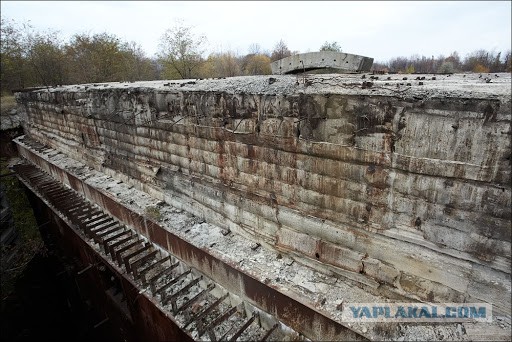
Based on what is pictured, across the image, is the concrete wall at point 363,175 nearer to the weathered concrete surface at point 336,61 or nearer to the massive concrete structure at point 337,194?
the massive concrete structure at point 337,194

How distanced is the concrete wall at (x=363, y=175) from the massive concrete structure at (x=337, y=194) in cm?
1

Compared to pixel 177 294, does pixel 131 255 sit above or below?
above

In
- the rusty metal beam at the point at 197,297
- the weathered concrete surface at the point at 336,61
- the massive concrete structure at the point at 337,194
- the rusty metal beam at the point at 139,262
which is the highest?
the weathered concrete surface at the point at 336,61

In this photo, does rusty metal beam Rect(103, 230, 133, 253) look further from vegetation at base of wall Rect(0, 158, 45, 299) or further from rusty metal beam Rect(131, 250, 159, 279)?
vegetation at base of wall Rect(0, 158, 45, 299)

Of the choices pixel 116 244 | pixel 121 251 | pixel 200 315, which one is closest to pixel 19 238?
pixel 116 244

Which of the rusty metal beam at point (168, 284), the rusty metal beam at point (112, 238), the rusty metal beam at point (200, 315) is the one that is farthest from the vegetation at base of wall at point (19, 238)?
the rusty metal beam at point (200, 315)

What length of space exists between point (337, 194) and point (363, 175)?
0.37 meters

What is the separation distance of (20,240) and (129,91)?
9004mm

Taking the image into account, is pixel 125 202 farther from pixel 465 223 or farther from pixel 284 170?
→ pixel 465 223

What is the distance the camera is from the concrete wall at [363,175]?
2.25 m

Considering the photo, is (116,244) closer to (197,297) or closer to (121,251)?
(121,251)

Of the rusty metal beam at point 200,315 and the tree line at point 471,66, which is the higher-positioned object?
the tree line at point 471,66

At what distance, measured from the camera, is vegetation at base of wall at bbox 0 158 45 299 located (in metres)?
9.00

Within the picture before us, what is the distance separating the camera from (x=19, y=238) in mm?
10547
